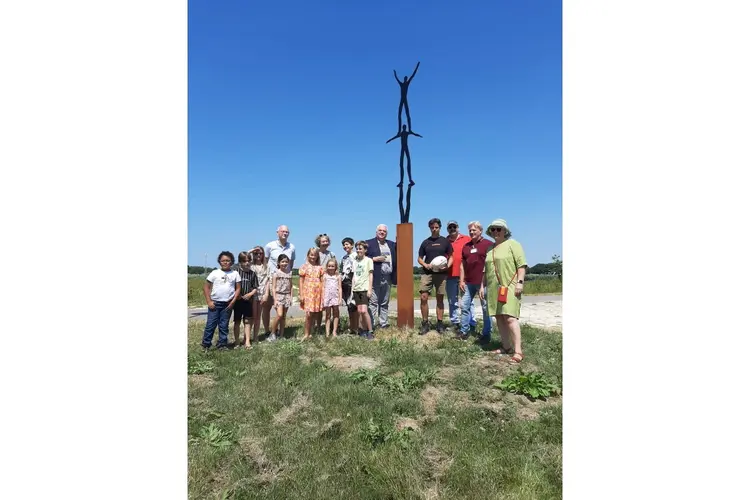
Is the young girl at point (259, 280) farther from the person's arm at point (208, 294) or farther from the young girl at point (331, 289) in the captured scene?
the young girl at point (331, 289)

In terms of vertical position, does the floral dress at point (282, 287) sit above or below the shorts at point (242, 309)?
above

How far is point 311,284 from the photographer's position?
6.42m

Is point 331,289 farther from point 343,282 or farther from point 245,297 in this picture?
point 245,297

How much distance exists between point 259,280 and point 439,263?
313 cm

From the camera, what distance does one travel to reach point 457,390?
Result: 13.2 ft

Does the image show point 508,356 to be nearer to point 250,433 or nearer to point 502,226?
point 502,226

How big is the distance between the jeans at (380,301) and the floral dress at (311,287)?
1083mm

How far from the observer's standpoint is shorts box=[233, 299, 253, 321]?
246 inches

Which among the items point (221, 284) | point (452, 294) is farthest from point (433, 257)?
point (221, 284)

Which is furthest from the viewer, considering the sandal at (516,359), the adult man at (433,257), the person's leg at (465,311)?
the adult man at (433,257)

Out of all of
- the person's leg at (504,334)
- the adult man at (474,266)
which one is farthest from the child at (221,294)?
the person's leg at (504,334)

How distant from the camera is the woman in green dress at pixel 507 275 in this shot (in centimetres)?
485

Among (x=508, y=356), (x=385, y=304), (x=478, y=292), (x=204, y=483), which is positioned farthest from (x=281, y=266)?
(x=204, y=483)

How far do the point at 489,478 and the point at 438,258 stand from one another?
4302mm
